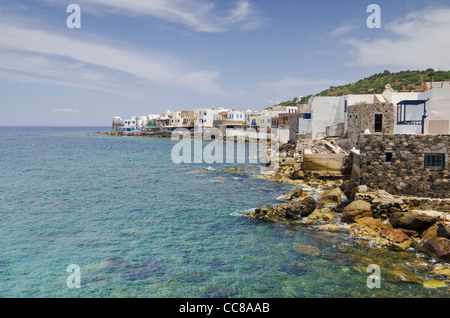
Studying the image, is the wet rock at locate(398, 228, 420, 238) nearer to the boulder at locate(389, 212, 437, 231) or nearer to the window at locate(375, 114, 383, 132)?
the boulder at locate(389, 212, 437, 231)

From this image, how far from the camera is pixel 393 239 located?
653 inches

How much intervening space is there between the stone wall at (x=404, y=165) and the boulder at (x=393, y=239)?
445cm

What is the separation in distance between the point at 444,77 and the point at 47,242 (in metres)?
101

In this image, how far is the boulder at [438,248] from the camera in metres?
14.6

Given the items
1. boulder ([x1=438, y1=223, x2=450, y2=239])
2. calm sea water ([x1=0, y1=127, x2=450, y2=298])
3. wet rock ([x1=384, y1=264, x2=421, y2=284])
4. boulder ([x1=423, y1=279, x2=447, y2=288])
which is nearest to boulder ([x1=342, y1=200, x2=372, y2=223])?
calm sea water ([x1=0, y1=127, x2=450, y2=298])

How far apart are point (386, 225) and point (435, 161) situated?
5249 millimetres

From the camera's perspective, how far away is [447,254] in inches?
571

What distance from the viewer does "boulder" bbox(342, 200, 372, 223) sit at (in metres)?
19.7

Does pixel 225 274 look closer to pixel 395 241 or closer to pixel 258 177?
pixel 395 241

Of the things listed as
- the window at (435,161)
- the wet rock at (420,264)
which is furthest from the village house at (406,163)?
the wet rock at (420,264)

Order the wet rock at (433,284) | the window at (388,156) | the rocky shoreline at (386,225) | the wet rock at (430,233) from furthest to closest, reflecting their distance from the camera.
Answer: the window at (388,156)
the wet rock at (430,233)
the rocky shoreline at (386,225)
the wet rock at (433,284)

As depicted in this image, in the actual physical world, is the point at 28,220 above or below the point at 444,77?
below

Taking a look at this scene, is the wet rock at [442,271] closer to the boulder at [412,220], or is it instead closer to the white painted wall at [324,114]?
the boulder at [412,220]
